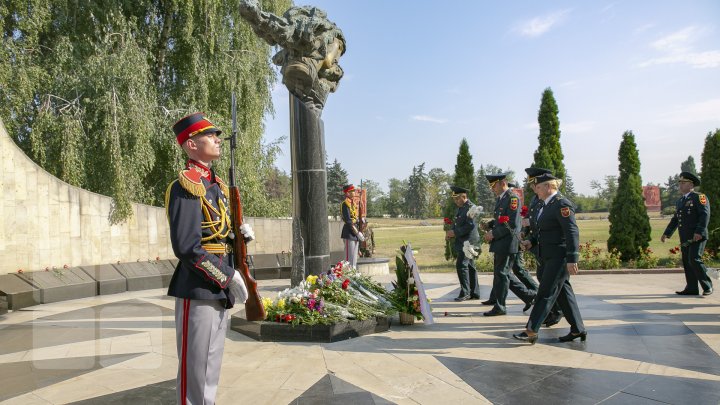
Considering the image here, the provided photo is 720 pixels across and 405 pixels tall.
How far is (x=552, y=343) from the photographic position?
5.19 metres

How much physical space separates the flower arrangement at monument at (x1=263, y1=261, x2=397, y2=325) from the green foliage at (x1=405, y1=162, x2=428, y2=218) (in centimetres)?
7327

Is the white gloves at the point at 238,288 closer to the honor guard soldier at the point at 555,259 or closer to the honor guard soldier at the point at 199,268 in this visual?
the honor guard soldier at the point at 199,268

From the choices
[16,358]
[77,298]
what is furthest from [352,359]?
[77,298]

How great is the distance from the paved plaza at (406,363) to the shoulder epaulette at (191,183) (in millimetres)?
1731

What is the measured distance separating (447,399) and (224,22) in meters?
13.5

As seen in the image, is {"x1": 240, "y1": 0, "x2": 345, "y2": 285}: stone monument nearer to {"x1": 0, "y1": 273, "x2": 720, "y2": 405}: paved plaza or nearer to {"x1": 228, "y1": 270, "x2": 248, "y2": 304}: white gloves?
{"x1": 0, "y1": 273, "x2": 720, "y2": 405}: paved plaza

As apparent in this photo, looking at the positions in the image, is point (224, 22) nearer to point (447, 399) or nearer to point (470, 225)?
point (470, 225)

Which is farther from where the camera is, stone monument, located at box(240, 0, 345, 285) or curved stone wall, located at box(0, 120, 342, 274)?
curved stone wall, located at box(0, 120, 342, 274)

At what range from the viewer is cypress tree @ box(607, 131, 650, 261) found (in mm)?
13602

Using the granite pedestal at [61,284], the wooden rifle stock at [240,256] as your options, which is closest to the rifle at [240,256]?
the wooden rifle stock at [240,256]

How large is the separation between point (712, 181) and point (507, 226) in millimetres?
10385

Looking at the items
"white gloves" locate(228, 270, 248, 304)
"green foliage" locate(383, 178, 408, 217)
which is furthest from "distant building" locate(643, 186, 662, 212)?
"white gloves" locate(228, 270, 248, 304)

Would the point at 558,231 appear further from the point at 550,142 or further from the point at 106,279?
the point at 550,142

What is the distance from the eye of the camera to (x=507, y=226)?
6660 millimetres
